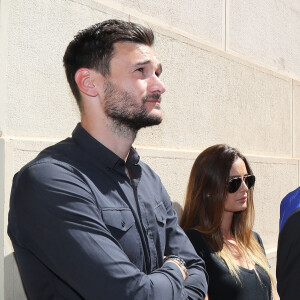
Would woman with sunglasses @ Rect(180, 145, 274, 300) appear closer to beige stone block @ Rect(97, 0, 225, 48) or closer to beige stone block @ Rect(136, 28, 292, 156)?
beige stone block @ Rect(136, 28, 292, 156)

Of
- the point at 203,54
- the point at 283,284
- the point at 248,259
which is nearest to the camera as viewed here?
the point at 283,284

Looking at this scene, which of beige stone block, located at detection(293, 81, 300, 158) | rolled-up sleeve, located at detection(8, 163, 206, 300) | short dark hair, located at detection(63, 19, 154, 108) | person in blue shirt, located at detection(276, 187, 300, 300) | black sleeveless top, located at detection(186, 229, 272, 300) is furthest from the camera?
beige stone block, located at detection(293, 81, 300, 158)

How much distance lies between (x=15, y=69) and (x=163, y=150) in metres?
1.38

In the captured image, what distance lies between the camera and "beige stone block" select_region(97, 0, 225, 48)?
11.9 feet

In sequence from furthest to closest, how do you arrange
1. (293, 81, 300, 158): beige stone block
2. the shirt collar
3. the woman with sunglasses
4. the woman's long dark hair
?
(293, 81, 300, 158): beige stone block
the woman's long dark hair
the woman with sunglasses
the shirt collar

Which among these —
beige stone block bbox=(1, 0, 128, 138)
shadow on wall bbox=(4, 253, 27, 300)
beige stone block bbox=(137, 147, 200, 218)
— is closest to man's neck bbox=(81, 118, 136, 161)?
beige stone block bbox=(1, 0, 128, 138)

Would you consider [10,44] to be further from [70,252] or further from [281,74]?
[281,74]

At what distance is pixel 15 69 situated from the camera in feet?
8.64

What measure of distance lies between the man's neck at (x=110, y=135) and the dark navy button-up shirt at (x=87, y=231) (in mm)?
46

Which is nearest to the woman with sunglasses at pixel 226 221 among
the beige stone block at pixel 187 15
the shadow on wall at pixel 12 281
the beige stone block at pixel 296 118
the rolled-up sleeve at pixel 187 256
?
the rolled-up sleeve at pixel 187 256

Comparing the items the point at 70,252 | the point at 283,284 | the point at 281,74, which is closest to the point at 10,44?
the point at 70,252

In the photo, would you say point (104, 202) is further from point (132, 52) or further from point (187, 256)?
point (132, 52)

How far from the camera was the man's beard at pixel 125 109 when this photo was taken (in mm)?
2361

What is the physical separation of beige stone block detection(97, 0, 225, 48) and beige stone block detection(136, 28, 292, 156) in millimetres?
131
